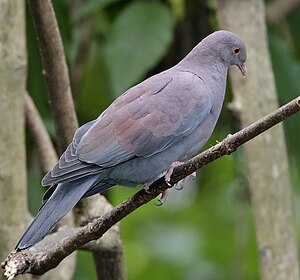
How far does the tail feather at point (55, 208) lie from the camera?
218 centimetres

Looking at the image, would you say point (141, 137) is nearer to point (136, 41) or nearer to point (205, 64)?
point (205, 64)

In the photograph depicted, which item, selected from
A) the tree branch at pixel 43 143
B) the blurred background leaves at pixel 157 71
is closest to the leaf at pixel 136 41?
the blurred background leaves at pixel 157 71

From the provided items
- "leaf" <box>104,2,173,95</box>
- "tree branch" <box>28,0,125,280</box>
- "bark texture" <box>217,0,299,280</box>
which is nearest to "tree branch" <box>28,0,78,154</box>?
"tree branch" <box>28,0,125,280</box>

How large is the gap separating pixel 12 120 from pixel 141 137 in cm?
52

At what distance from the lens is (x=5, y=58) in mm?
2770

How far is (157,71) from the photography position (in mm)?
3848

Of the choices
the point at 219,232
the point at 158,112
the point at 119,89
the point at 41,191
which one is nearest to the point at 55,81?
the point at 158,112

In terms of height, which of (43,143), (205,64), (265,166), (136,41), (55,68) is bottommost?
(265,166)

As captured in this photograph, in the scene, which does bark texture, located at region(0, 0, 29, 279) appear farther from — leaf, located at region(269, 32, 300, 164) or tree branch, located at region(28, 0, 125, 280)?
leaf, located at region(269, 32, 300, 164)

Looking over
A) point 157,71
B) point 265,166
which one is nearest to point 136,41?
point 157,71

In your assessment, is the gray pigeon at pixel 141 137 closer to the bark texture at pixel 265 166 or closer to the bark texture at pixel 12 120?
the bark texture at pixel 12 120

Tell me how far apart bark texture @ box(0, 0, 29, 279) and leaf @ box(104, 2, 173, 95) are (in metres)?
0.53

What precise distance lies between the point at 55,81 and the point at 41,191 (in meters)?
0.82

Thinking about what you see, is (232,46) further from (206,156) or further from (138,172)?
(206,156)
